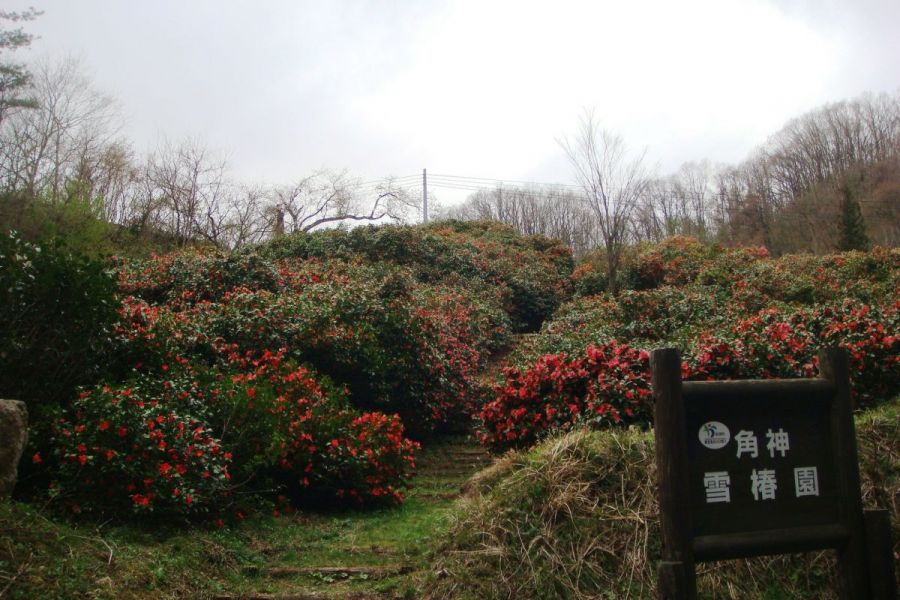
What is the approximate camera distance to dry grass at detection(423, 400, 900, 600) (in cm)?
379

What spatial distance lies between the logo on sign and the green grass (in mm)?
2122

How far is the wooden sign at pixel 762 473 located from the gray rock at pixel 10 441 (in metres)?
→ 3.47

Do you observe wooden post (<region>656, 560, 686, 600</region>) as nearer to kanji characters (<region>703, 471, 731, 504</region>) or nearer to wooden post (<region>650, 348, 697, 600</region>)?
wooden post (<region>650, 348, 697, 600</region>)

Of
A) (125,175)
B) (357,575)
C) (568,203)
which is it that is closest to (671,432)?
(357,575)

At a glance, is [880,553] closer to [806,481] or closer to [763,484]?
[806,481]

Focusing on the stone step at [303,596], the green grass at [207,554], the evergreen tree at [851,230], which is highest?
the evergreen tree at [851,230]

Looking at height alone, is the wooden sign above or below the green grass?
above

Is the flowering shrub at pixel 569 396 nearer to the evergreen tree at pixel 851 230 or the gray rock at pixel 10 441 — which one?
the gray rock at pixel 10 441

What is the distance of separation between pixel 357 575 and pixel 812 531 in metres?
2.78

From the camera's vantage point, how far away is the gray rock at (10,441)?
12.7 ft

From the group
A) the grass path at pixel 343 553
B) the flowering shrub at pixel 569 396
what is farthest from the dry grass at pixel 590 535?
the flowering shrub at pixel 569 396

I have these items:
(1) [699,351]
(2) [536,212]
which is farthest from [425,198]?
(1) [699,351]

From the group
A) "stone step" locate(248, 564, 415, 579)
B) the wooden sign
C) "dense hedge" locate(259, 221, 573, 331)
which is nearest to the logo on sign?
the wooden sign

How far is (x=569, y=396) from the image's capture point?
6.38 m
